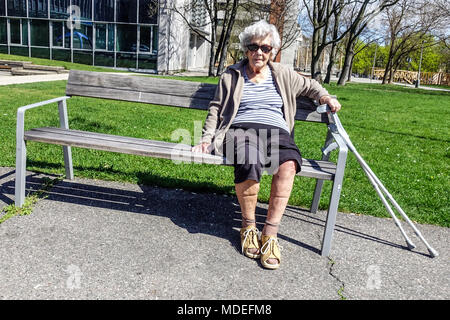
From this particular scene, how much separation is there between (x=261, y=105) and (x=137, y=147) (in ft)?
3.28

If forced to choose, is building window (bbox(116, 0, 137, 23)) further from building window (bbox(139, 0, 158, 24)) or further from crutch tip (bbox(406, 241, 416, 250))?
crutch tip (bbox(406, 241, 416, 250))

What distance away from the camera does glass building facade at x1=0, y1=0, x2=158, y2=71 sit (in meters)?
24.9

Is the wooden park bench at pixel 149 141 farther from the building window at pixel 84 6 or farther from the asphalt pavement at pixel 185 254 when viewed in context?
the building window at pixel 84 6

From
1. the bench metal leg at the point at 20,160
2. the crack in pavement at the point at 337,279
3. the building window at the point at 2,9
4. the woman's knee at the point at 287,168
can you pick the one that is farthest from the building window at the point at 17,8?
the crack in pavement at the point at 337,279

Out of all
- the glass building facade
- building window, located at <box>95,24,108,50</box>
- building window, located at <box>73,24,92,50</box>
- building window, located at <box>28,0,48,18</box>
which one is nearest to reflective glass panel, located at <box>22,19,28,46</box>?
the glass building facade

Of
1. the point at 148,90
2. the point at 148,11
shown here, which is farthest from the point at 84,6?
the point at 148,90

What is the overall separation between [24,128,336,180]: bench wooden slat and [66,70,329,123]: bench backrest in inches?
21.1

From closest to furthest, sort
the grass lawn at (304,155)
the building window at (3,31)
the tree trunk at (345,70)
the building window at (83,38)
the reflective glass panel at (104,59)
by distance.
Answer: the grass lawn at (304,155) < the building window at (83,38) < the reflective glass panel at (104,59) < the building window at (3,31) < the tree trunk at (345,70)

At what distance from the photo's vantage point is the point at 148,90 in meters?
3.92

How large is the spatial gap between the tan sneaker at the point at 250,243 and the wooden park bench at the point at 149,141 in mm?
479

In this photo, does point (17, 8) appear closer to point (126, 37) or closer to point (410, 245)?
point (126, 37)

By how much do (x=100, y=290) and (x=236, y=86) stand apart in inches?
70.6

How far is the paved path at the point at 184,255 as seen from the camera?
2.50 metres

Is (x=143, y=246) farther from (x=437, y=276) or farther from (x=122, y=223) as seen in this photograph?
(x=437, y=276)
